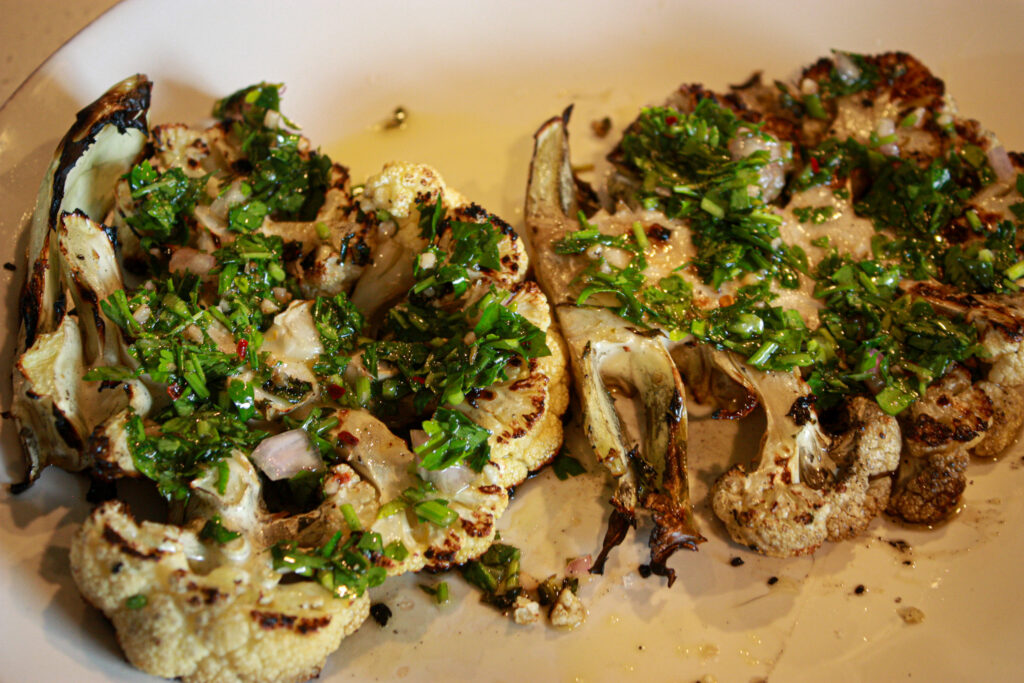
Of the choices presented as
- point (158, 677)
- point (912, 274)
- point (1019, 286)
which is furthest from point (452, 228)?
point (1019, 286)

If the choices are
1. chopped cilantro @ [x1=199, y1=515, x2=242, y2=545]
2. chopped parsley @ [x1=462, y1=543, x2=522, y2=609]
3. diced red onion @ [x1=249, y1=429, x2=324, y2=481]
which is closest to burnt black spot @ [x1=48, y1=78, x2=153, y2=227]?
diced red onion @ [x1=249, y1=429, x2=324, y2=481]

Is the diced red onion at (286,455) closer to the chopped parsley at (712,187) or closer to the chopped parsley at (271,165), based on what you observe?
the chopped parsley at (271,165)

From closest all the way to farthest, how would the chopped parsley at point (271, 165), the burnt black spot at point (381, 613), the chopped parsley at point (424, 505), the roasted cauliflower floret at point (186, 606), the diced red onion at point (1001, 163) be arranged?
the roasted cauliflower floret at point (186, 606)
the chopped parsley at point (424, 505)
the burnt black spot at point (381, 613)
the chopped parsley at point (271, 165)
the diced red onion at point (1001, 163)

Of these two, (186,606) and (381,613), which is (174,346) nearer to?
(186,606)

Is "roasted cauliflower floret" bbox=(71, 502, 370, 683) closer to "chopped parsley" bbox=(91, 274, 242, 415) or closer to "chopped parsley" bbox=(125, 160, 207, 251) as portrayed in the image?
"chopped parsley" bbox=(91, 274, 242, 415)

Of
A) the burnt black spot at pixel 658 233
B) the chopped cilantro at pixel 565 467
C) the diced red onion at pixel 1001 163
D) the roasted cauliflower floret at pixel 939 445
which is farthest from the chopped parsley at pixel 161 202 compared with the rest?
the diced red onion at pixel 1001 163
